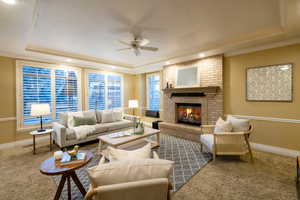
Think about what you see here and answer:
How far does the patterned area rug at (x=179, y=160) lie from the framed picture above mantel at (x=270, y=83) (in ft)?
6.51

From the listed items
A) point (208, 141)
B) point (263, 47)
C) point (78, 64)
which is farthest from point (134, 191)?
point (78, 64)

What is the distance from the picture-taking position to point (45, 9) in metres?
2.14

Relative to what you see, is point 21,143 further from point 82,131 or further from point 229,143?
point 229,143

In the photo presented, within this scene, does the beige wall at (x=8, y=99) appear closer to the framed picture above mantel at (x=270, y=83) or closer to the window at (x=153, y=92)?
the window at (x=153, y=92)

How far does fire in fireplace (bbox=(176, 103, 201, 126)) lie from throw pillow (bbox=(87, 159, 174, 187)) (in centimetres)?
379

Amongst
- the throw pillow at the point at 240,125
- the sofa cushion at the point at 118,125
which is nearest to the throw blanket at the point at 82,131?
the sofa cushion at the point at 118,125

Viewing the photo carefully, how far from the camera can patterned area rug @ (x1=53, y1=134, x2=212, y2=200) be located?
219 cm

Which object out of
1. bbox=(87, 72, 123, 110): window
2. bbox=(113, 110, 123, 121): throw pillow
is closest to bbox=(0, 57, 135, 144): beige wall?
bbox=(87, 72, 123, 110): window

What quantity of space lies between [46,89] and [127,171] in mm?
4575

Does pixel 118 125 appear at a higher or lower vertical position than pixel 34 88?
lower

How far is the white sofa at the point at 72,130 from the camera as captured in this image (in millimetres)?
3430

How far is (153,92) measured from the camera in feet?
20.6

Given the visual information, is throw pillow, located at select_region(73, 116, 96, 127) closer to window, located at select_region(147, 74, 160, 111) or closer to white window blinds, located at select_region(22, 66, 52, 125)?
white window blinds, located at select_region(22, 66, 52, 125)

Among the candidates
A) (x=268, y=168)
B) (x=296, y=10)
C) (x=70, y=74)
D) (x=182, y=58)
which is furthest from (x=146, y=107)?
(x=296, y=10)
